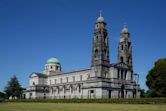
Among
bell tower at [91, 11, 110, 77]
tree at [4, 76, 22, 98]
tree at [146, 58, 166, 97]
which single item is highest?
bell tower at [91, 11, 110, 77]

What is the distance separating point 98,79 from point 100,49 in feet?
29.7

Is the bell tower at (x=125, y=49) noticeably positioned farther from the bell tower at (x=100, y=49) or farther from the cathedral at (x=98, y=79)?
the bell tower at (x=100, y=49)

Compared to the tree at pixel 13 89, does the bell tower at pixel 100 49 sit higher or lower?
higher

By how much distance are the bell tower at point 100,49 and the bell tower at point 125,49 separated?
28.3 ft

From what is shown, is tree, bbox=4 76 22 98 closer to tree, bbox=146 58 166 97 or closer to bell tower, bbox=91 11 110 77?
bell tower, bbox=91 11 110 77

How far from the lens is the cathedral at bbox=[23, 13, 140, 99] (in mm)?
90750

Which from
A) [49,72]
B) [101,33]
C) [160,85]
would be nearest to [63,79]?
[49,72]

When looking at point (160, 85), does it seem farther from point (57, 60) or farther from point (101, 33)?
point (57, 60)

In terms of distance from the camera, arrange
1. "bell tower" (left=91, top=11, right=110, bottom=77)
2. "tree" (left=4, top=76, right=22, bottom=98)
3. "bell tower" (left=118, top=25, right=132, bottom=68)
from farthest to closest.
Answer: "tree" (left=4, top=76, right=22, bottom=98) < "bell tower" (left=118, top=25, right=132, bottom=68) < "bell tower" (left=91, top=11, right=110, bottom=77)

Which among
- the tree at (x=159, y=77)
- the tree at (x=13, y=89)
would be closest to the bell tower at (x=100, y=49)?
the tree at (x=159, y=77)

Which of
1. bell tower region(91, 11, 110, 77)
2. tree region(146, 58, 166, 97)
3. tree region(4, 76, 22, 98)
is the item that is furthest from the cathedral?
tree region(146, 58, 166, 97)

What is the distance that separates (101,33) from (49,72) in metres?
39.6

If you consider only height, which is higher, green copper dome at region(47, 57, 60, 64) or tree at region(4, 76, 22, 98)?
green copper dome at region(47, 57, 60, 64)

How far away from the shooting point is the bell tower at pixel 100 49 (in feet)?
298
